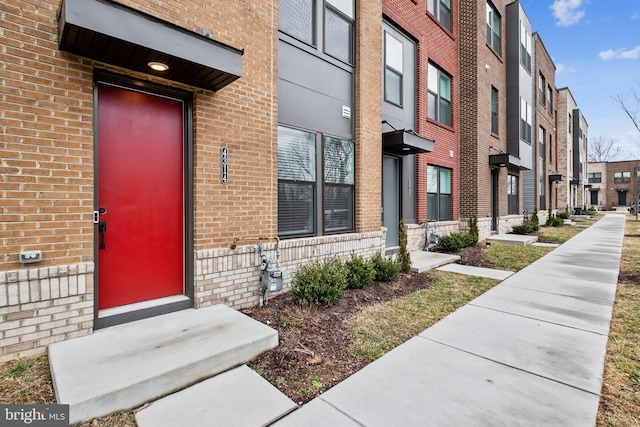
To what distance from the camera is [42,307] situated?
323 cm

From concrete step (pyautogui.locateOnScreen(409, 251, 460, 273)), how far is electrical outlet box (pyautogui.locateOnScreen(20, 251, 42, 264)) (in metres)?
6.66

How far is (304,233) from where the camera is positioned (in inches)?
238

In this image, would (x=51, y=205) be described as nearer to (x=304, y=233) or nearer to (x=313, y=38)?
(x=304, y=233)

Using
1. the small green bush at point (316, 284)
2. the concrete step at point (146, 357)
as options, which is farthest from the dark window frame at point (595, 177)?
the concrete step at point (146, 357)

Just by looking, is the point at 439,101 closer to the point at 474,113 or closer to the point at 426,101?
the point at 426,101

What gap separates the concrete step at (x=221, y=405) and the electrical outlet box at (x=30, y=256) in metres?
1.90

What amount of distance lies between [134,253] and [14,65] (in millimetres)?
2231

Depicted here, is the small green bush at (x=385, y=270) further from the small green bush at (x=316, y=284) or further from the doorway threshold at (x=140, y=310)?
the doorway threshold at (x=140, y=310)

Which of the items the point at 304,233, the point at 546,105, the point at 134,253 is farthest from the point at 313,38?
the point at 546,105

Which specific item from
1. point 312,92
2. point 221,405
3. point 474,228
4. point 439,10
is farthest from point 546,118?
point 221,405

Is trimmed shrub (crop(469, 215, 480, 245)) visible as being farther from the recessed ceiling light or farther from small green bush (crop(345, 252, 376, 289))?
the recessed ceiling light

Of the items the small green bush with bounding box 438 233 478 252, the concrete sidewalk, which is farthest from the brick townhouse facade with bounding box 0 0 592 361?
the small green bush with bounding box 438 233 478 252

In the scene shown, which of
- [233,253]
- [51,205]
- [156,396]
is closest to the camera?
[156,396]

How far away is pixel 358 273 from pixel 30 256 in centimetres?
465
